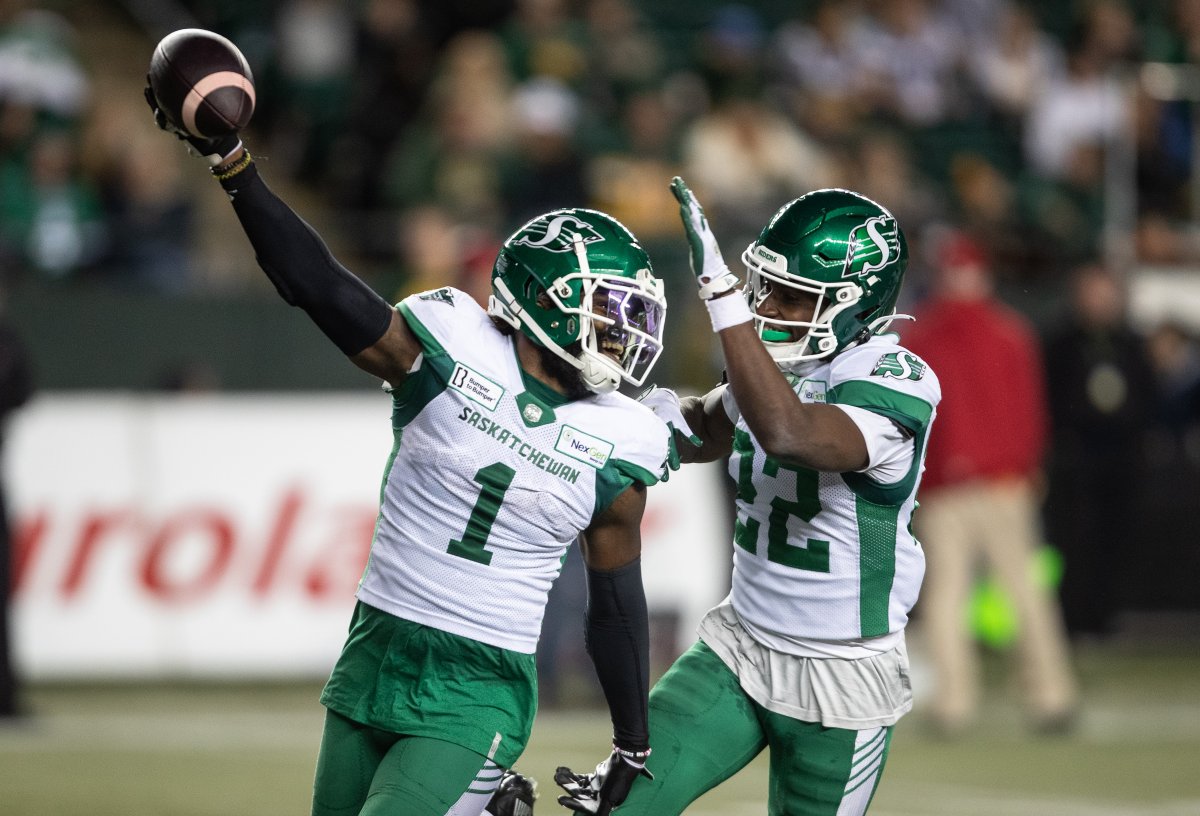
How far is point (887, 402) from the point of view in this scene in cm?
435

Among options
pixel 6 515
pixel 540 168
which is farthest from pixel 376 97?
pixel 6 515

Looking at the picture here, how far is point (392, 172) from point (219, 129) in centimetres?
902

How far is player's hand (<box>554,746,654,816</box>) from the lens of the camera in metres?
4.26

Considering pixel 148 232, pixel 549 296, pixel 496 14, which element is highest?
pixel 496 14

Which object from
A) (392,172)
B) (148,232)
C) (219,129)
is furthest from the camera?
(392,172)

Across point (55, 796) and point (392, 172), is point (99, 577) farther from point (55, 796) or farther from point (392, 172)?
point (392, 172)

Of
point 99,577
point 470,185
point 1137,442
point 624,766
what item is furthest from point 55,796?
point 1137,442

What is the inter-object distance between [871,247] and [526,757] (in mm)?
4127

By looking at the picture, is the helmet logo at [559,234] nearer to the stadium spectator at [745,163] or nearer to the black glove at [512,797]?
the black glove at [512,797]

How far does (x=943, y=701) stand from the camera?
29.3 feet

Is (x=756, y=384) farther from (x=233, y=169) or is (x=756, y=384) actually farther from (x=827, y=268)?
(x=233, y=169)

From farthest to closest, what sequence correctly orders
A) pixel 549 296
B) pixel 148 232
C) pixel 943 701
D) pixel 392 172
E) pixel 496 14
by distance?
pixel 496 14 < pixel 392 172 < pixel 148 232 < pixel 943 701 < pixel 549 296

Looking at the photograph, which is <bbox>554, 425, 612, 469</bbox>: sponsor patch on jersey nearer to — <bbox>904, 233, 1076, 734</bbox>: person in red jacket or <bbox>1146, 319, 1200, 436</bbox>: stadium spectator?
<bbox>904, 233, 1076, 734</bbox>: person in red jacket

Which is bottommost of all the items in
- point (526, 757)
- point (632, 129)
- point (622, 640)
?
point (526, 757)
